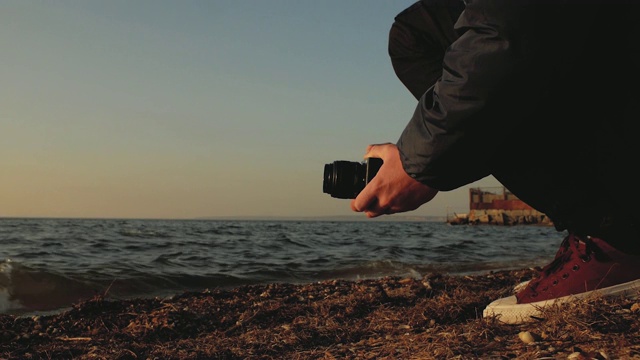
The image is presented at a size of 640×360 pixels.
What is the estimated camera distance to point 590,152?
1.78 metres

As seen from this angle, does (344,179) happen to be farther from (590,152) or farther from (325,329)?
(325,329)

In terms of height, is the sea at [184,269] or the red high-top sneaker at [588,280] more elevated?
the red high-top sneaker at [588,280]

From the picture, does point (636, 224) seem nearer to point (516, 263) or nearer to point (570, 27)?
point (570, 27)

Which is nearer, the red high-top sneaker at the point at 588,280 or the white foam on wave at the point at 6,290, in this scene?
the red high-top sneaker at the point at 588,280

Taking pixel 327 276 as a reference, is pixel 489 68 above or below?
above

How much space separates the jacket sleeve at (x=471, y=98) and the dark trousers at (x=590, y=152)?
0.08 m

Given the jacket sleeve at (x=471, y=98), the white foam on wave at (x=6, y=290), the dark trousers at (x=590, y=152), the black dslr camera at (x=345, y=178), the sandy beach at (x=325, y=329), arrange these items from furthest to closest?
the white foam on wave at (x=6, y=290) → the sandy beach at (x=325, y=329) → the black dslr camera at (x=345, y=178) → the dark trousers at (x=590, y=152) → the jacket sleeve at (x=471, y=98)

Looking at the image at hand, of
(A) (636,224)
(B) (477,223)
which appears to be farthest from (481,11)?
(B) (477,223)

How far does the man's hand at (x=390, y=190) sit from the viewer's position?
1.66 m

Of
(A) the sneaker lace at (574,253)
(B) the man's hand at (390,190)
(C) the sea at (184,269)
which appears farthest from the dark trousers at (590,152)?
(C) the sea at (184,269)

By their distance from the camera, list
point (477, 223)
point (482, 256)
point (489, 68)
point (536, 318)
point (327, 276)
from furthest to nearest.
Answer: point (477, 223)
point (482, 256)
point (327, 276)
point (536, 318)
point (489, 68)

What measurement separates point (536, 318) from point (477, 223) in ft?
180

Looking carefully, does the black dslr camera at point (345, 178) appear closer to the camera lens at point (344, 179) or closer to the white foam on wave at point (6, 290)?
the camera lens at point (344, 179)

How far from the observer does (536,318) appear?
2.52 meters
